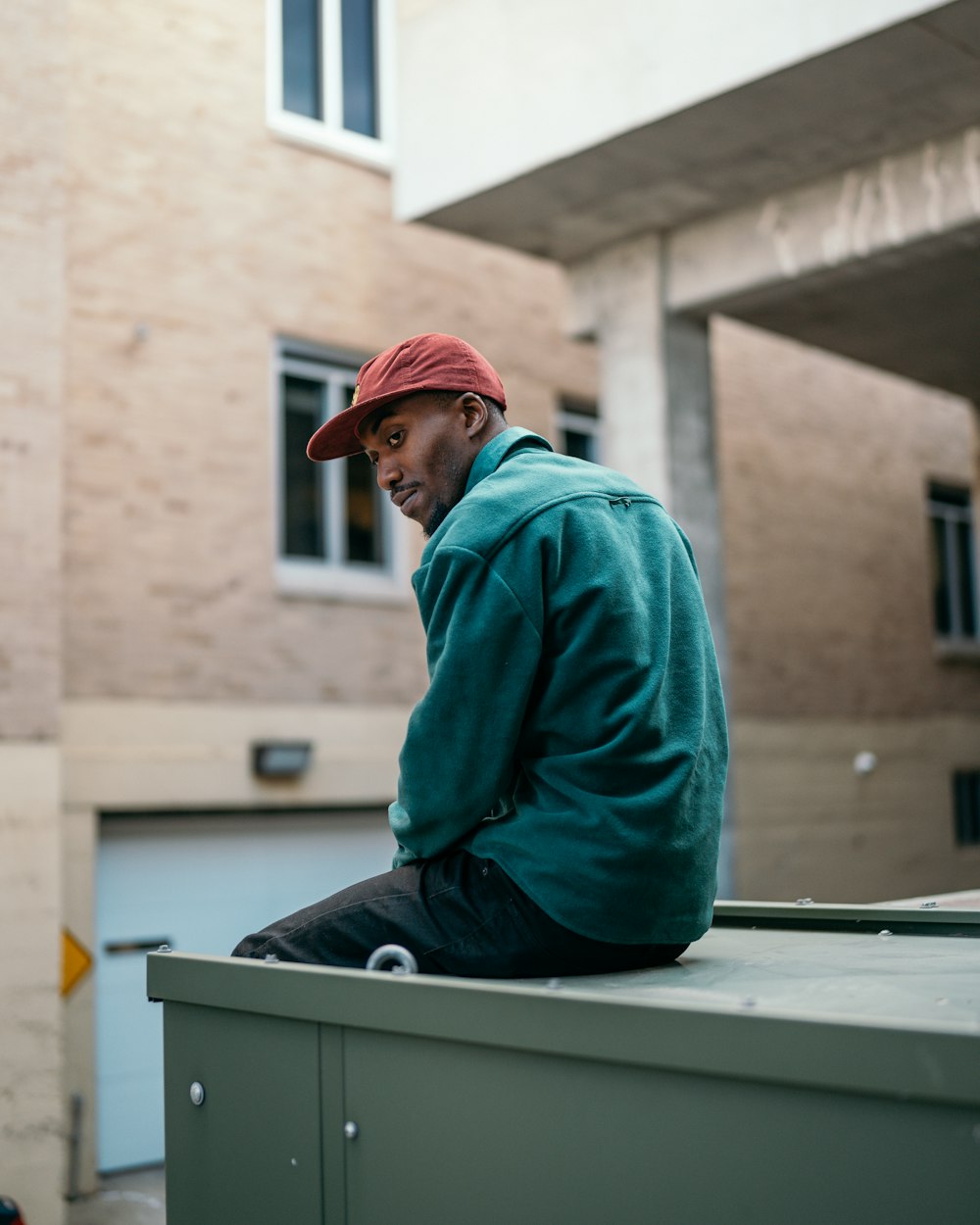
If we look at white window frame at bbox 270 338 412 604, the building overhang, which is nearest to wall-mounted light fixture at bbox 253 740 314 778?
white window frame at bbox 270 338 412 604

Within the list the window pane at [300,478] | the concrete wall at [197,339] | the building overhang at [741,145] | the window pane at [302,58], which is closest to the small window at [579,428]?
the concrete wall at [197,339]

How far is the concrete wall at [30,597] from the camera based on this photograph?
9984 millimetres

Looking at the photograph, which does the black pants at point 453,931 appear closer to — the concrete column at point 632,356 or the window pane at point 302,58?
the concrete column at point 632,356

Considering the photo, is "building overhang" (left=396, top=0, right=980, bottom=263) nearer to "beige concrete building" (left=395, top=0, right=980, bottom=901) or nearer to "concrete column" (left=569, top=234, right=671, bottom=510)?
"beige concrete building" (left=395, top=0, right=980, bottom=901)

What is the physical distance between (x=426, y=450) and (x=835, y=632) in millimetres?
15921

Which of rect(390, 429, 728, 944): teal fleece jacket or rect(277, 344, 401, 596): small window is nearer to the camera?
rect(390, 429, 728, 944): teal fleece jacket

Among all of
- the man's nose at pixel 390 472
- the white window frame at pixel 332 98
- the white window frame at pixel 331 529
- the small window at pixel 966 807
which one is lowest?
the small window at pixel 966 807

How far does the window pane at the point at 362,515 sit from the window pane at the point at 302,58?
3.38 metres

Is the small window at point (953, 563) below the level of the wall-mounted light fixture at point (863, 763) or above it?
above

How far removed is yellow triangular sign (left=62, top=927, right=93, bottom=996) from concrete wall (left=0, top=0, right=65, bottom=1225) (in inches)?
52.0

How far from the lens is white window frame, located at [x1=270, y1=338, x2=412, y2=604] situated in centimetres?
1323

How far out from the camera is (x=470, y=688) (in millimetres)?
2555

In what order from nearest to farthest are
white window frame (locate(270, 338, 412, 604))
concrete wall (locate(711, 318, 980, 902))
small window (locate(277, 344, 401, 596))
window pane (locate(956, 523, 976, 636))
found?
1. white window frame (locate(270, 338, 412, 604))
2. small window (locate(277, 344, 401, 596))
3. concrete wall (locate(711, 318, 980, 902))
4. window pane (locate(956, 523, 976, 636))

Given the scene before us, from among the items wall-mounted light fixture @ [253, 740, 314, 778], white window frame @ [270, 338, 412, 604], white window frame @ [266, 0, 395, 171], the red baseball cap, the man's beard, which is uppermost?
white window frame @ [266, 0, 395, 171]
